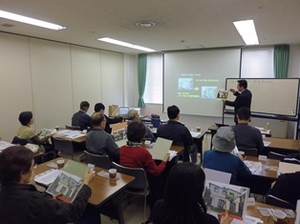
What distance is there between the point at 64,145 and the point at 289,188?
10.2 feet

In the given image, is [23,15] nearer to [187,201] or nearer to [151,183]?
[151,183]

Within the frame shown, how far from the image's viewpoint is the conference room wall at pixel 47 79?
4758 mm

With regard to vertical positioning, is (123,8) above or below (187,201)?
above

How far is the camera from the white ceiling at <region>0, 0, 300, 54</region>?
2934 mm

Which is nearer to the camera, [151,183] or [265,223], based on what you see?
[265,223]

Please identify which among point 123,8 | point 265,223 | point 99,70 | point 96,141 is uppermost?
point 123,8

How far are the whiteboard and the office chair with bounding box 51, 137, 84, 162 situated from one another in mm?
4633

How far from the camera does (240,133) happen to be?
301cm

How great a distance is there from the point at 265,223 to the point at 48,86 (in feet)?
17.9

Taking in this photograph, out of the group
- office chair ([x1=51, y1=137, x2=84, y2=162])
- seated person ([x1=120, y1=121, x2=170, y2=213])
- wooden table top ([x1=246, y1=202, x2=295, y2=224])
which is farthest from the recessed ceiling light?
wooden table top ([x1=246, y1=202, x2=295, y2=224])

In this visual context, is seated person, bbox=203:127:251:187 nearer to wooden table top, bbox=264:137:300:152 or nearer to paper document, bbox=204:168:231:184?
paper document, bbox=204:168:231:184

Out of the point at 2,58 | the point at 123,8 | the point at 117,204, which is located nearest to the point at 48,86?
the point at 2,58

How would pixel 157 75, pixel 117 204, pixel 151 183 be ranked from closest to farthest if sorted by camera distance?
pixel 117 204 → pixel 151 183 → pixel 157 75

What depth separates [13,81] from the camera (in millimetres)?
4828
